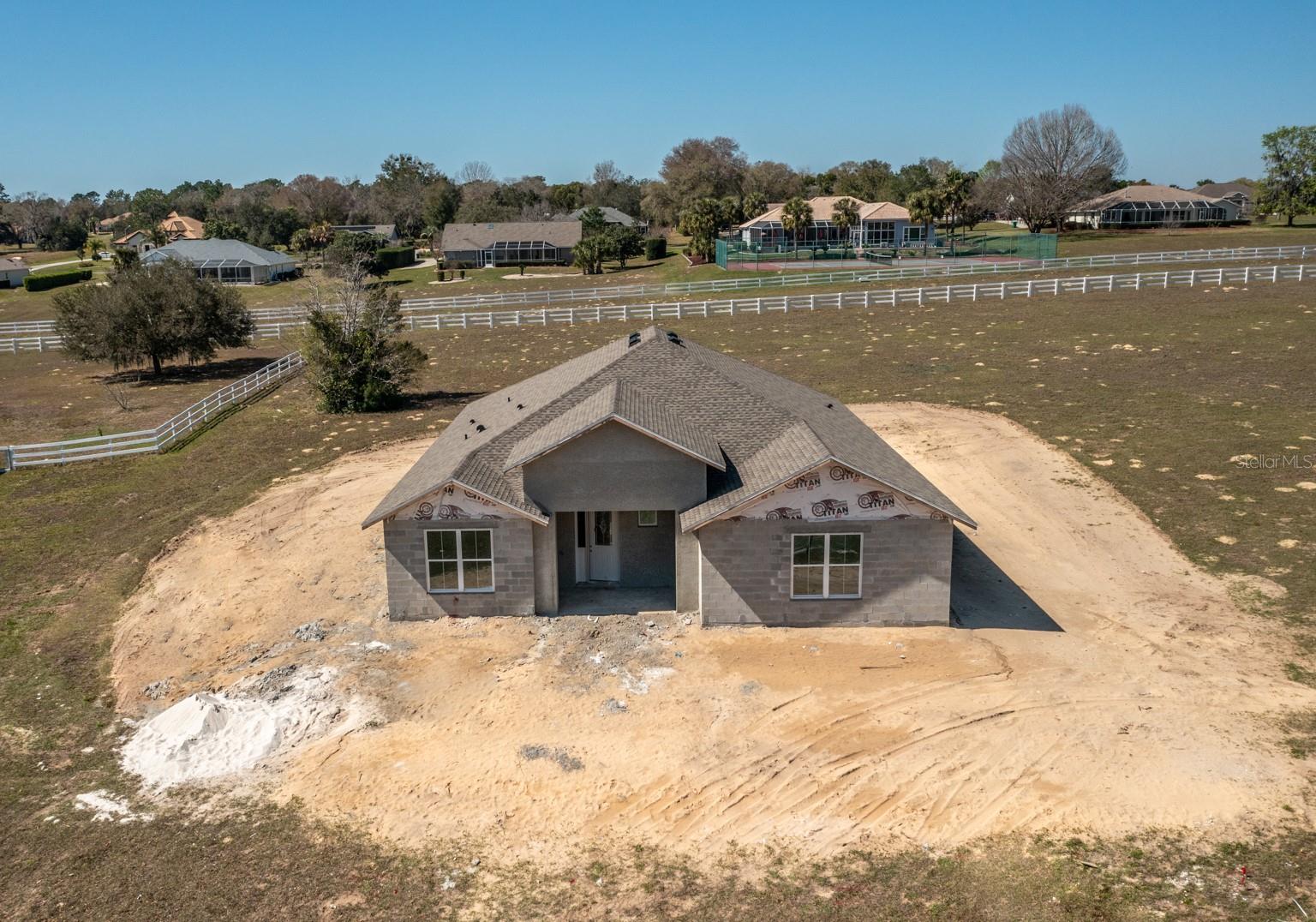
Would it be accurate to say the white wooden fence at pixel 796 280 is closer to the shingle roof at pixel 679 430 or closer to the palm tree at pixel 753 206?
the palm tree at pixel 753 206

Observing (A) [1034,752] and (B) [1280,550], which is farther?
(B) [1280,550]

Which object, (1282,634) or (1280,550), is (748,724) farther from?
(1280,550)

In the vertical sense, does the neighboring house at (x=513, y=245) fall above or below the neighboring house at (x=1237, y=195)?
below

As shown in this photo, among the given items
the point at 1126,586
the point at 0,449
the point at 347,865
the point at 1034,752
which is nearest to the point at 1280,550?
the point at 1126,586


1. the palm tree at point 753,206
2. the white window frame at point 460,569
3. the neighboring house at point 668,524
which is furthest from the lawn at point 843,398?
the palm tree at point 753,206

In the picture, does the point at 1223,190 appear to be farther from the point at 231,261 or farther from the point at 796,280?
the point at 231,261

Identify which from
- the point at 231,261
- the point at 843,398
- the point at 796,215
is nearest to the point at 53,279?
the point at 231,261
